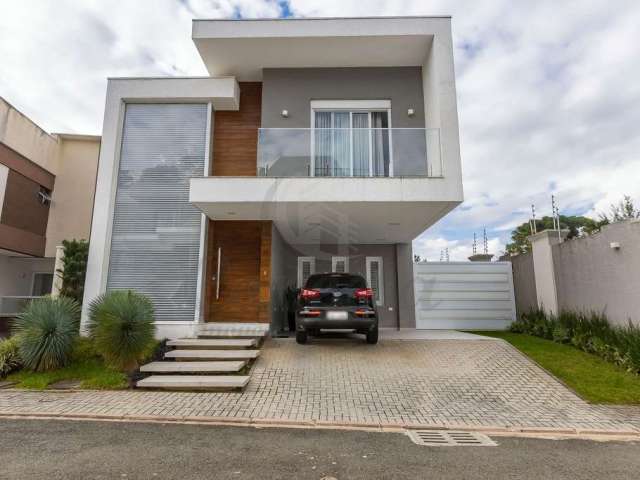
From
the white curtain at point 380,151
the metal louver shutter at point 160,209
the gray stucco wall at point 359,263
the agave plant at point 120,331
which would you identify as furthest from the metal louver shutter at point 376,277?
the agave plant at point 120,331

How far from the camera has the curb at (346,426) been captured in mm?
4062

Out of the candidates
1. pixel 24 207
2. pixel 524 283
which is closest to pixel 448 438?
pixel 524 283

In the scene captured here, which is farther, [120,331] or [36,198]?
[36,198]

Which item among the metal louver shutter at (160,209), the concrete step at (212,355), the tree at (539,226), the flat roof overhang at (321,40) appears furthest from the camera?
the tree at (539,226)

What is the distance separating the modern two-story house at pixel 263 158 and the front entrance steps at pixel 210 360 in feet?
1.71

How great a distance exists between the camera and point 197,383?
215 inches

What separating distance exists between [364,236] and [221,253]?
4.13m

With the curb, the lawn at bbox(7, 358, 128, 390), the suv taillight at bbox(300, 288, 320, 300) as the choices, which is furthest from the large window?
the lawn at bbox(7, 358, 128, 390)

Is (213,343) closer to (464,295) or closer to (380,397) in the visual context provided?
(380,397)

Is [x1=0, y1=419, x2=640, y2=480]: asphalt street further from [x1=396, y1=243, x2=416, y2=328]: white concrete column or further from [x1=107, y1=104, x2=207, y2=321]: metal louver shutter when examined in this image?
[x1=396, y1=243, x2=416, y2=328]: white concrete column

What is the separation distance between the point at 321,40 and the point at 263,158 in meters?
3.48

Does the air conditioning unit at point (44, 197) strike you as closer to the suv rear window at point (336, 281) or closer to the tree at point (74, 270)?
the tree at point (74, 270)

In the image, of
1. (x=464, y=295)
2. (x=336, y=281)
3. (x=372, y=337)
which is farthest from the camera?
(x=464, y=295)

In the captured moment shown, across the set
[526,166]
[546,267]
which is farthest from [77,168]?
[526,166]
